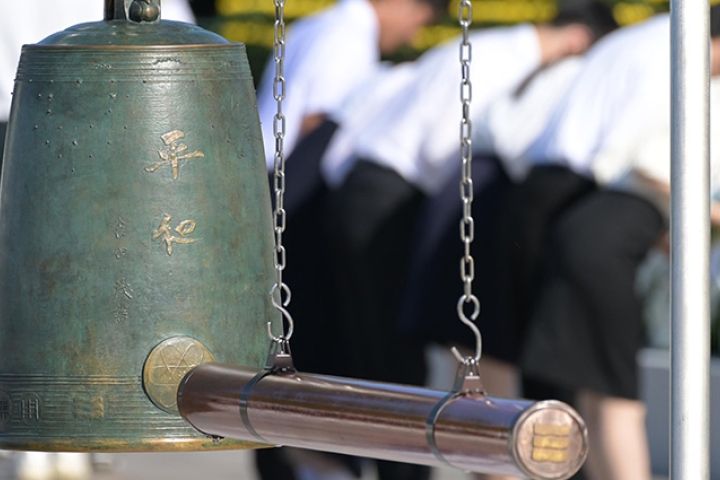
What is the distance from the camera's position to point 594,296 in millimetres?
6008

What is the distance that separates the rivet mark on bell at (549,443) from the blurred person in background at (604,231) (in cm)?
339

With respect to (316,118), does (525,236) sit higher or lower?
lower

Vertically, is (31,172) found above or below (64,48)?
below

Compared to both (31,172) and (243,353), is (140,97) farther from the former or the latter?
(243,353)

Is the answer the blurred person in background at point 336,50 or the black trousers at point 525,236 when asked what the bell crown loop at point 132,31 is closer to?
the black trousers at point 525,236

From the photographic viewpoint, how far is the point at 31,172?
330 cm

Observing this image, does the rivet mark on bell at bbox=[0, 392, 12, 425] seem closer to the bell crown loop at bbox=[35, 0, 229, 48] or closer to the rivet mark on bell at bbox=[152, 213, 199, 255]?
the rivet mark on bell at bbox=[152, 213, 199, 255]

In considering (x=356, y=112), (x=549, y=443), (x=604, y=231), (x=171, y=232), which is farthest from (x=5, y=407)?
(x=356, y=112)

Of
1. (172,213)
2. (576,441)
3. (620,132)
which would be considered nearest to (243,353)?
(172,213)

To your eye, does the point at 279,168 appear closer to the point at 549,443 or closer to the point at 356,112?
the point at 549,443

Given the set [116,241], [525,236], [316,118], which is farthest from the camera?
[316,118]

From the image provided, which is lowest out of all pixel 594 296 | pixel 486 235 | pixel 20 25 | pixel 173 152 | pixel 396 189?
pixel 594 296

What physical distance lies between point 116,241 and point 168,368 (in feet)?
0.78

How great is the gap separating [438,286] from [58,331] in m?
3.23
